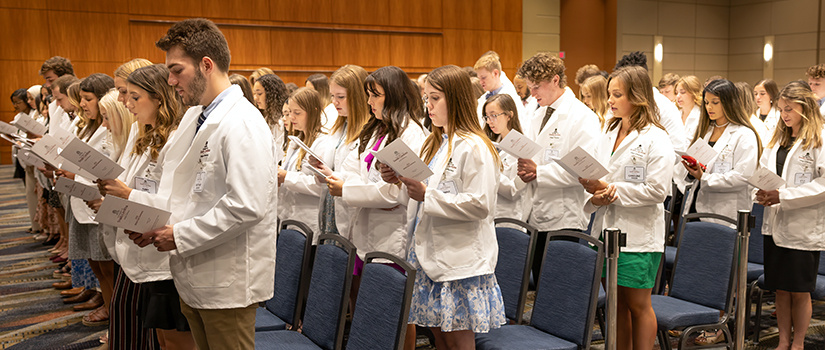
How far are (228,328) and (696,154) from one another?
283cm

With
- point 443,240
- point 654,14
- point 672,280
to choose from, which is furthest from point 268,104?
point 654,14

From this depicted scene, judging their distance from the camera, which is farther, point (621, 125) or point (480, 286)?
point (621, 125)

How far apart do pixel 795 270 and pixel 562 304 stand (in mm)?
Answer: 1631

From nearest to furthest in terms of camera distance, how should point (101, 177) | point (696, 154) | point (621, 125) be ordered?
point (101, 177) → point (621, 125) → point (696, 154)

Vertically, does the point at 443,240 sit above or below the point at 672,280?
above

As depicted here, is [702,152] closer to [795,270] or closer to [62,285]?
[795,270]

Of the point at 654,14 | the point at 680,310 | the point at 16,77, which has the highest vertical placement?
the point at 654,14

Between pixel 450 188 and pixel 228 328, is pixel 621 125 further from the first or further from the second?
pixel 228 328

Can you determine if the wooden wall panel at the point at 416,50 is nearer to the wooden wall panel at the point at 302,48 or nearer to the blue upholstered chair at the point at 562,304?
the wooden wall panel at the point at 302,48

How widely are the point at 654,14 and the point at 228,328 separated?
1399 cm

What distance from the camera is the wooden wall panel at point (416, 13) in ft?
43.2

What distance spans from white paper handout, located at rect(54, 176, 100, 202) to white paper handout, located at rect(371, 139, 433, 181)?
4.13 ft

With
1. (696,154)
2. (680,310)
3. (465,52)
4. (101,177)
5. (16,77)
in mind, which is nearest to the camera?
(101,177)

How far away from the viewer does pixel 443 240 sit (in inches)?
100
